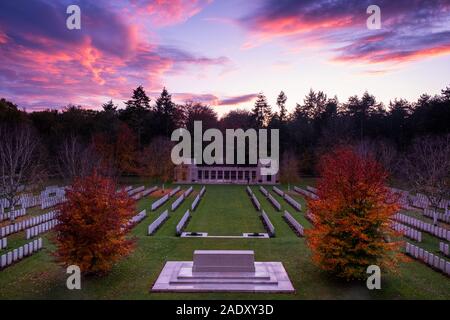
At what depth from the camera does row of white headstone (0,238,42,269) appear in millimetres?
21191

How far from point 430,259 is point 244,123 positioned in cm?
8257

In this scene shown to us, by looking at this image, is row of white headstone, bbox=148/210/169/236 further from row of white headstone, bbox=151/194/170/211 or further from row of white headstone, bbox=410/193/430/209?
row of white headstone, bbox=410/193/430/209

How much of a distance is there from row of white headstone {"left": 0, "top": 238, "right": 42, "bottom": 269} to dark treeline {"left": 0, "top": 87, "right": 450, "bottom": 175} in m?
37.2

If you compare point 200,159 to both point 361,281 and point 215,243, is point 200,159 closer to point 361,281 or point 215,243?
point 215,243

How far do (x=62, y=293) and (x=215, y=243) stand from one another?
11.8 m

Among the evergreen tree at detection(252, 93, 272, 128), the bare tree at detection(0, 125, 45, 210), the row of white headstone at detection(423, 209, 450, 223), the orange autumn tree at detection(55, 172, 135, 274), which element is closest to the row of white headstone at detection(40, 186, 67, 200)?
the bare tree at detection(0, 125, 45, 210)

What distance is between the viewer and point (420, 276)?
20.2 metres

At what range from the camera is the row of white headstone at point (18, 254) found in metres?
21.2

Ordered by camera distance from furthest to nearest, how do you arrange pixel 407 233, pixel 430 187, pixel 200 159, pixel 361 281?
pixel 200 159
pixel 430 187
pixel 407 233
pixel 361 281

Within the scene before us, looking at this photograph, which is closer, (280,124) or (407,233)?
(407,233)

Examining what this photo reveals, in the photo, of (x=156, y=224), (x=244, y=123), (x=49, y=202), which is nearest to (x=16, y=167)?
(x=49, y=202)

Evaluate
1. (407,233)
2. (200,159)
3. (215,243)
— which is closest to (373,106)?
(200,159)

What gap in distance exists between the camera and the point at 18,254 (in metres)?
22.6
